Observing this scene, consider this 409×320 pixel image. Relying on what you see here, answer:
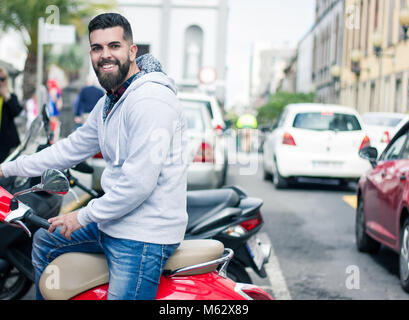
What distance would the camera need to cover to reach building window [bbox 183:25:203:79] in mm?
50125

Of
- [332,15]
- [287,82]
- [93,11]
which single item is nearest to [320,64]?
[332,15]

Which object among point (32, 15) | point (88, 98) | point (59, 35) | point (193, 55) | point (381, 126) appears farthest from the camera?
point (193, 55)

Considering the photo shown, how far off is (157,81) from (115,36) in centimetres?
24

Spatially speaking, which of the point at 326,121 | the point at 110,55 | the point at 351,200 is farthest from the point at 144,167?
the point at 326,121

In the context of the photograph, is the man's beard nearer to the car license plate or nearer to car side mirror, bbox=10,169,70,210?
car side mirror, bbox=10,169,70,210

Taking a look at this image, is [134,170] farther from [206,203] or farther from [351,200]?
[351,200]

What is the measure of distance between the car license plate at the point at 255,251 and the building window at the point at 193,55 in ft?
151

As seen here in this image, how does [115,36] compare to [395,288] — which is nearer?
[115,36]

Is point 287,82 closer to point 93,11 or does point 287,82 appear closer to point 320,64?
point 320,64

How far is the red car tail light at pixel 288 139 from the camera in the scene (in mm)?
12945

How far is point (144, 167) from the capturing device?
8.34ft

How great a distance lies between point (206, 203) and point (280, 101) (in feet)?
205

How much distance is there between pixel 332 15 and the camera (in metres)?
45.3

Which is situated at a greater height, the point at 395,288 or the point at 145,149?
the point at 145,149
